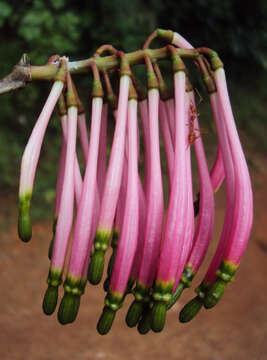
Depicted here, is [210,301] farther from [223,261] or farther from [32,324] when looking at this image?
[32,324]

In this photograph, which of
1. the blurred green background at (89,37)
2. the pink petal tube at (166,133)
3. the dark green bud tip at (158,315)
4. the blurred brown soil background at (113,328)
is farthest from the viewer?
the blurred green background at (89,37)

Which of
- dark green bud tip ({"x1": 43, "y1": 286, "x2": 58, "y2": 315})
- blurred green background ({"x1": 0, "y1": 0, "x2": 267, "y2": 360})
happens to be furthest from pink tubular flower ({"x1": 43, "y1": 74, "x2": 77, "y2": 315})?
blurred green background ({"x1": 0, "y1": 0, "x2": 267, "y2": 360})

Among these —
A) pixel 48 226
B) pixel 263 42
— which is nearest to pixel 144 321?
pixel 48 226

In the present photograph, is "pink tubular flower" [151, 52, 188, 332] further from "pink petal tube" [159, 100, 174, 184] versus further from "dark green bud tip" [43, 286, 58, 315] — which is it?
"dark green bud tip" [43, 286, 58, 315]

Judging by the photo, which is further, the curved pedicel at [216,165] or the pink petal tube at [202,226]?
the curved pedicel at [216,165]

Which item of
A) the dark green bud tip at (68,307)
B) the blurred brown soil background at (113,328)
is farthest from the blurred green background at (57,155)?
the dark green bud tip at (68,307)

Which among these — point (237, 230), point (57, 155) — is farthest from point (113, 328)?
point (237, 230)

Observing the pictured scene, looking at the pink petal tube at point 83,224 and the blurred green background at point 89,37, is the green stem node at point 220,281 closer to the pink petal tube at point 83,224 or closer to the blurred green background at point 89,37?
the pink petal tube at point 83,224
